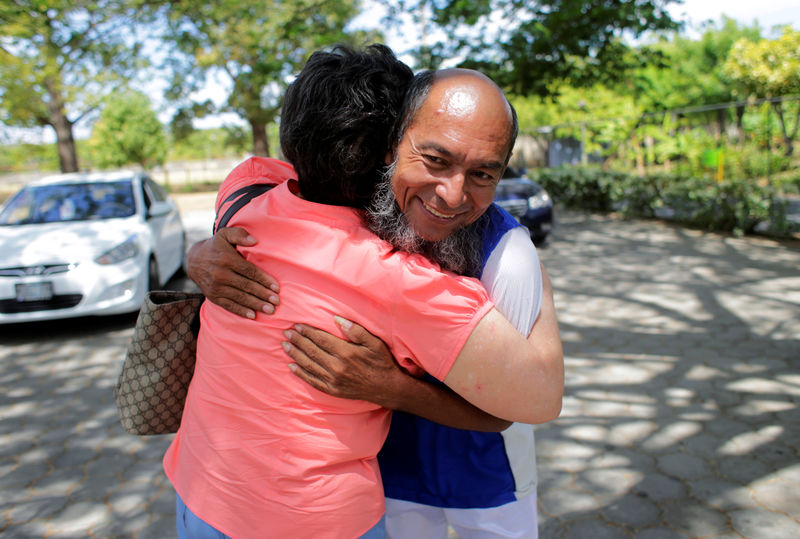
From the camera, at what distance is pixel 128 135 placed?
112ft

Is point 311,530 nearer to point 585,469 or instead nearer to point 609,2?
point 585,469

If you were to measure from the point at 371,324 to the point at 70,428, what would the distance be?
385 centimetres

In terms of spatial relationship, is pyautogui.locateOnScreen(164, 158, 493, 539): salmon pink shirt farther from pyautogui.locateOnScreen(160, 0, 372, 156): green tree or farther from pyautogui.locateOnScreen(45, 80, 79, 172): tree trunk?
pyautogui.locateOnScreen(45, 80, 79, 172): tree trunk

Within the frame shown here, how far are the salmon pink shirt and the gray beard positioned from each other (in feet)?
0.16

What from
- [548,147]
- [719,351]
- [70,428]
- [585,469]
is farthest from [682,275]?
[548,147]

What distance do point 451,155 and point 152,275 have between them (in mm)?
6031

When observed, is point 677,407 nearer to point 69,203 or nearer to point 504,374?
point 504,374

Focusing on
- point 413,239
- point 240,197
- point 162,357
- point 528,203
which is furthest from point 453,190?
point 528,203

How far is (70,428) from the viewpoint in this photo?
162 inches

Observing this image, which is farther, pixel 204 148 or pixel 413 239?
pixel 204 148

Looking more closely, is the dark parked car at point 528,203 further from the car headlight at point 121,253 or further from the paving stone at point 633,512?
the paving stone at point 633,512

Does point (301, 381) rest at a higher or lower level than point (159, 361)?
→ higher

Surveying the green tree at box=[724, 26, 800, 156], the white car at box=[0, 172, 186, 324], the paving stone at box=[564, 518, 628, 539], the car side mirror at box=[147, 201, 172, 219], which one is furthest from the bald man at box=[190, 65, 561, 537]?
the green tree at box=[724, 26, 800, 156]

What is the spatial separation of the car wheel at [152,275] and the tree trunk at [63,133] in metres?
8.57
